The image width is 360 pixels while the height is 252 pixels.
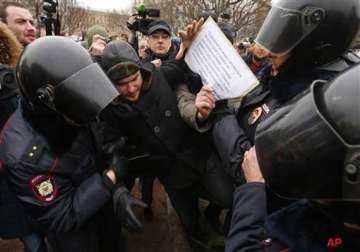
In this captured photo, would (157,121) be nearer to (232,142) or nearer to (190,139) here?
(190,139)

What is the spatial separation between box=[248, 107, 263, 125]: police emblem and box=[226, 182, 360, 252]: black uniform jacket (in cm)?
52

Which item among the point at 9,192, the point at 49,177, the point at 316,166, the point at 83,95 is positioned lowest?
the point at 9,192

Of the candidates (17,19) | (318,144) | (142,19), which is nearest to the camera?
(318,144)

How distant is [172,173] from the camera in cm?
258

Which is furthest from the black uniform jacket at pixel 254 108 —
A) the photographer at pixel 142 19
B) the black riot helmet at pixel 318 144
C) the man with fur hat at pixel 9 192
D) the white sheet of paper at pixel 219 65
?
the photographer at pixel 142 19

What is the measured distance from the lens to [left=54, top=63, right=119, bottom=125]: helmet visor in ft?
5.63

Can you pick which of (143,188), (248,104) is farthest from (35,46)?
(143,188)

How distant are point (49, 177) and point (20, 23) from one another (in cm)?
233

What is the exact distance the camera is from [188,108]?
2.26 m

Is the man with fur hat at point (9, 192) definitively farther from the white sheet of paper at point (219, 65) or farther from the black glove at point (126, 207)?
the white sheet of paper at point (219, 65)

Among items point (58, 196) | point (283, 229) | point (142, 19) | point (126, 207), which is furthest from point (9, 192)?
point (142, 19)

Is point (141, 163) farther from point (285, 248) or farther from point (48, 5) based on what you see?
point (48, 5)

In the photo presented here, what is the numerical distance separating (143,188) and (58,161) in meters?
1.94

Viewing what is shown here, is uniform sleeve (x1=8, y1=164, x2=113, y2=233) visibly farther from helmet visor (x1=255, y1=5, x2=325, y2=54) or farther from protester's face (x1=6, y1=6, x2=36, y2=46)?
protester's face (x1=6, y1=6, x2=36, y2=46)
